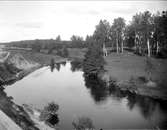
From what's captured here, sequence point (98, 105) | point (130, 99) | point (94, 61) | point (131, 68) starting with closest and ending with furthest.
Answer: point (98, 105) < point (130, 99) < point (131, 68) < point (94, 61)

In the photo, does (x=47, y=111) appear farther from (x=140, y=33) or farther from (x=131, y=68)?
(x=140, y=33)

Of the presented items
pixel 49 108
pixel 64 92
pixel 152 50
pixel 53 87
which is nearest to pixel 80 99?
pixel 64 92

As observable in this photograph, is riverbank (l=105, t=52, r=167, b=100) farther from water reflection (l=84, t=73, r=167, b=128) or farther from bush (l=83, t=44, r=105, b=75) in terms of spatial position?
bush (l=83, t=44, r=105, b=75)

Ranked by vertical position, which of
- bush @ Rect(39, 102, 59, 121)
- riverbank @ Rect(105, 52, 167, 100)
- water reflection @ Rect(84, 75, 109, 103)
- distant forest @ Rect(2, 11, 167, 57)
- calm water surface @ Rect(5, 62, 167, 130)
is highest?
distant forest @ Rect(2, 11, 167, 57)

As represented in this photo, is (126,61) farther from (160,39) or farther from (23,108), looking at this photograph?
(23,108)

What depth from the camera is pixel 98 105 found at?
42.2 meters

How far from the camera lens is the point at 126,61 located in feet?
248

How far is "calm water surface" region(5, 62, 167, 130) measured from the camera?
109ft

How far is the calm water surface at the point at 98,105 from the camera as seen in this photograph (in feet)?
109

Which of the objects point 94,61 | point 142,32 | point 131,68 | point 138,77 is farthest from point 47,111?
point 142,32

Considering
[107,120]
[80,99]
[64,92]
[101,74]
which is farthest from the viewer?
[101,74]

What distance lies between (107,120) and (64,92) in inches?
863

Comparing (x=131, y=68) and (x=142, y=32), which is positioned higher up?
(x=142, y=32)

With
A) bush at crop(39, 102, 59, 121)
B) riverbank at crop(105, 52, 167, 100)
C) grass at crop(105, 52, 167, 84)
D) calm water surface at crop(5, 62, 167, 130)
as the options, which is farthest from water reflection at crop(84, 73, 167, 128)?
bush at crop(39, 102, 59, 121)
